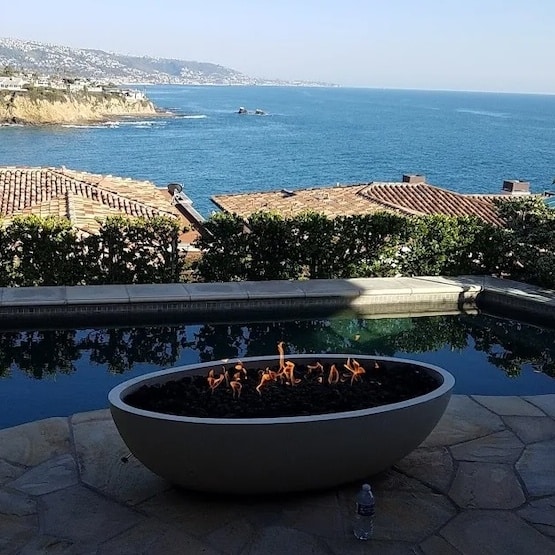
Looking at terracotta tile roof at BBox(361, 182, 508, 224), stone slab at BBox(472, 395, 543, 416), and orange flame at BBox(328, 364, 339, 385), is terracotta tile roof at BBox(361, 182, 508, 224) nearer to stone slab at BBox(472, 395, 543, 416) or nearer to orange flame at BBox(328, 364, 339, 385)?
stone slab at BBox(472, 395, 543, 416)

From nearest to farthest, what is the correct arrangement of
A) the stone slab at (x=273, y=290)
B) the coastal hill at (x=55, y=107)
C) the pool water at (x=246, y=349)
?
1. the pool water at (x=246, y=349)
2. the stone slab at (x=273, y=290)
3. the coastal hill at (x=55, y=107)

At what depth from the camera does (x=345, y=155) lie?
84.2 meters

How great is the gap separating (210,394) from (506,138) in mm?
112401

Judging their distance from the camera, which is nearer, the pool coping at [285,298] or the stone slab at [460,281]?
the pool coping at [285,298]

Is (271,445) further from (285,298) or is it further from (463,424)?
(285,298)

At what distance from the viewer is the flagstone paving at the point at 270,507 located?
4.14 metres

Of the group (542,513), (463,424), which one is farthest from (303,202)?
(542,513)

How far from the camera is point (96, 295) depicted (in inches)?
375

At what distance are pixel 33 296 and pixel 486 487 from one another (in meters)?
6.63

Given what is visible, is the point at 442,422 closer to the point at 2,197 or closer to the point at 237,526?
the point at 237,526

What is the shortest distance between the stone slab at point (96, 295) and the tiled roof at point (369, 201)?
12298 millimetres

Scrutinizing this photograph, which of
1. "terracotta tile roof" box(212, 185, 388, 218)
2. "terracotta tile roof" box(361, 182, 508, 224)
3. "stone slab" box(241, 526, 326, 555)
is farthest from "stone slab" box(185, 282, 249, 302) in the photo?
"terracotta tile roof" box(361, 182, 508, 224)

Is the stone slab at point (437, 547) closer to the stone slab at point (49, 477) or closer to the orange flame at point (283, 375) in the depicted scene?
the orange flame at point (283, 375)

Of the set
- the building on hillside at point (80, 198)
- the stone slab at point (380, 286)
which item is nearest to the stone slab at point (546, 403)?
the stone slab at point (380, 286)
